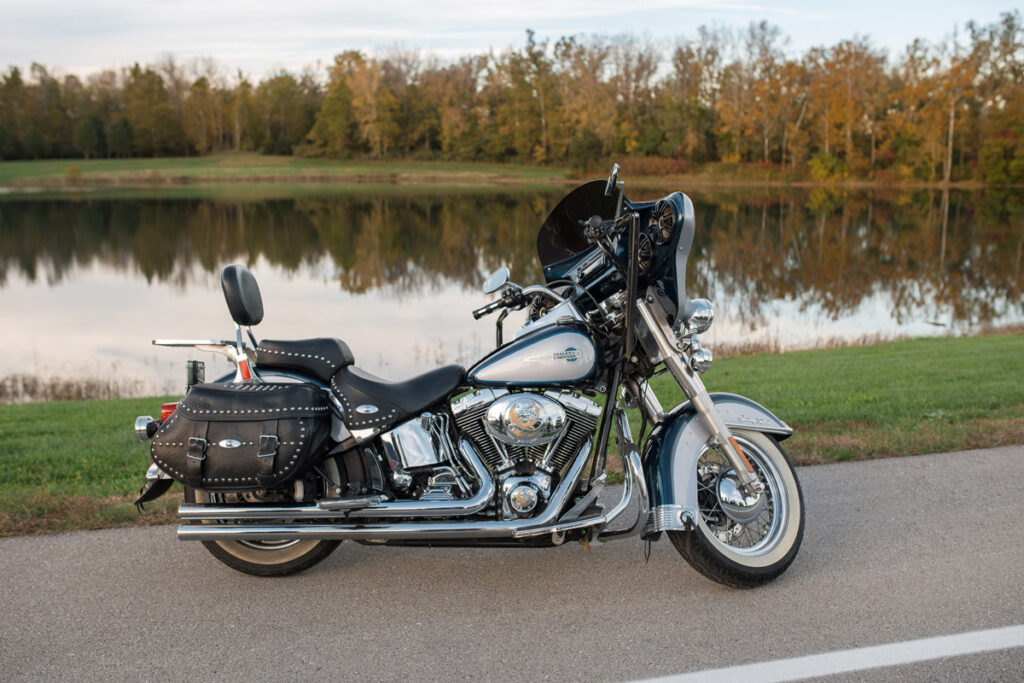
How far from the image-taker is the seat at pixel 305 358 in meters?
4.01

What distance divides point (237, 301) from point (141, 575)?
1376 mm

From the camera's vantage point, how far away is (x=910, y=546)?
4367mm

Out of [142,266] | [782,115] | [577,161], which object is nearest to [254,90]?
[577,161]

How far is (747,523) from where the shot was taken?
4156 millimetres

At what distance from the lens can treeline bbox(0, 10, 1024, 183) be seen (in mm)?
63156

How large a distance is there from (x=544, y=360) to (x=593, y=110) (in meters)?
71.4

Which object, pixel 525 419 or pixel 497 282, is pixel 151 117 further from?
pixel 525 419

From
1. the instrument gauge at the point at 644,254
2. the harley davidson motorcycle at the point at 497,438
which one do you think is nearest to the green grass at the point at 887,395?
the harley davidson motorcycle at the point at 497,438

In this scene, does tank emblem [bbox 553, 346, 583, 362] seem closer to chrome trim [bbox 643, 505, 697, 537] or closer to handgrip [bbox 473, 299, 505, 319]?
handgrip [bbox 473, 299, 505, 319]

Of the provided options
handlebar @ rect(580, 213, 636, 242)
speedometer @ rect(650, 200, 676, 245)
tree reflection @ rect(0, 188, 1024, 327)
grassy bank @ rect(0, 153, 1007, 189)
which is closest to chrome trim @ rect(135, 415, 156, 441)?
handlebar @ rect(580, 213, 636, 242)

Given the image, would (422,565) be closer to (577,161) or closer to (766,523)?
(766,523)

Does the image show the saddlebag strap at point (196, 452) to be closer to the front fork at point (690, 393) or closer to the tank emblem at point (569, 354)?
the tank emblem at point (569, 354)

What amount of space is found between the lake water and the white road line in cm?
920

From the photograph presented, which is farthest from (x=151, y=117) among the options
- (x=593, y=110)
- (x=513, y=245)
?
(x=513, y=245)
